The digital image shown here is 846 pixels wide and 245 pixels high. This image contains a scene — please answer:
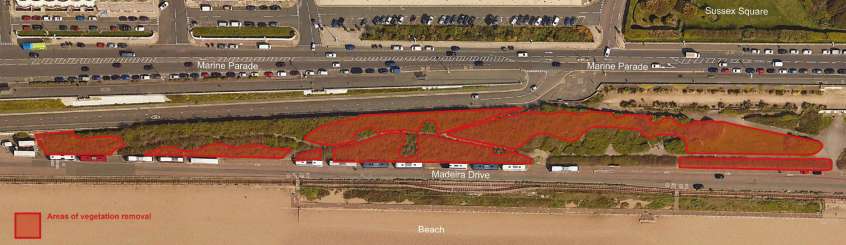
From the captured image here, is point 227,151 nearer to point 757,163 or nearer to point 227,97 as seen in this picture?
point 227,97

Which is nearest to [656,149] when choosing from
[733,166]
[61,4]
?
[733,166]

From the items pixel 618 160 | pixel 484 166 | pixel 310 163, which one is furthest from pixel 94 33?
pixel 618 160

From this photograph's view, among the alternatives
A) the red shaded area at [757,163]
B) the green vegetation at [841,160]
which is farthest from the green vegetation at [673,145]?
the green vegetation at [841,160]

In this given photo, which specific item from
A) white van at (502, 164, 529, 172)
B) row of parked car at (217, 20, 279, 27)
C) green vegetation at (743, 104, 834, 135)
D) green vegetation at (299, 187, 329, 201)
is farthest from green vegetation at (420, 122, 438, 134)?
green vegetation at (743, 104, 834, 135)

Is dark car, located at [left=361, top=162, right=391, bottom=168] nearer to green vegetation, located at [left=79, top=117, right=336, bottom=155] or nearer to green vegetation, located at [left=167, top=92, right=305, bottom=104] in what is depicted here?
green vegetation, located at [left=79, top=117, right=336, bottom=155]

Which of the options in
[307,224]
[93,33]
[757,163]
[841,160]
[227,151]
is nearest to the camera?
[93,33]

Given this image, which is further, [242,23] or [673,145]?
[673,145]
